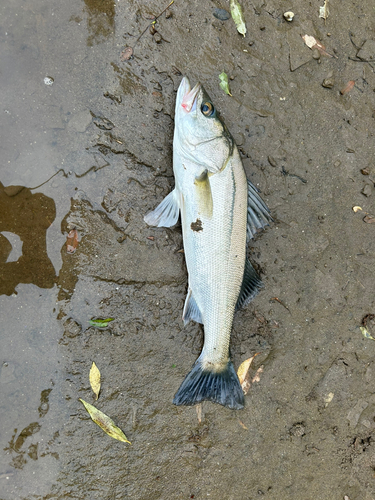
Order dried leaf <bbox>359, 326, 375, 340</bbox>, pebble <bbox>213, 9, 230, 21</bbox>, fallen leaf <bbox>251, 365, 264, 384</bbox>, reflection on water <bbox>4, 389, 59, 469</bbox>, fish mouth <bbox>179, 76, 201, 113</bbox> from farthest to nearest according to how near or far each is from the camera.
Result: dried leaf <bbox>359, 326, 375, 340</bbox> → fallen leaf <bbox>251, 365, 264, 384</bbox> → pebble <bbox>213, 9, 230, 21</bbox> → reflection on water <bbox>4, 389, 59, 469</bbox> → fish mouth <bbox>179, 76, 201, 113</bbox>

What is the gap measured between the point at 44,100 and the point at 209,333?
9.24 ft

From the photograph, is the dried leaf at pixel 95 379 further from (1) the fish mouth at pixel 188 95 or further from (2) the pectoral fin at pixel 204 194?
(1) the fish mouth at pixel 188 95

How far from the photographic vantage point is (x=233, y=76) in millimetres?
3271

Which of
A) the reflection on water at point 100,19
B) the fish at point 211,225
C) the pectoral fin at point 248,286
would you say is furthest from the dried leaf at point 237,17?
the pectoral fin at point 248,286

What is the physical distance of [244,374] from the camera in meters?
3.32

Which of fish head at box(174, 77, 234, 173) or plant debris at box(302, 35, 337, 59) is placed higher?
plant debris at box(302, 35, 337, 59)

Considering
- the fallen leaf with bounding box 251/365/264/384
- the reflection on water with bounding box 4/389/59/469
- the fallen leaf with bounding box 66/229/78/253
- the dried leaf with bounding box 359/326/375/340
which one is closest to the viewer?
the reflection on water with bounding box 4/389/59/469

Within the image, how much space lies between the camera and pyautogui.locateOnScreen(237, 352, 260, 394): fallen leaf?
10.8 feet

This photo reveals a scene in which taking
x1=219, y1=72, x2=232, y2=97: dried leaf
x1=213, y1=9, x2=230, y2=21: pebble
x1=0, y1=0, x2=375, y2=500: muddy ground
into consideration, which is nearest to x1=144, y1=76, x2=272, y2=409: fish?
x1=0, y1=0, x2=375, y2=500: muddy ground

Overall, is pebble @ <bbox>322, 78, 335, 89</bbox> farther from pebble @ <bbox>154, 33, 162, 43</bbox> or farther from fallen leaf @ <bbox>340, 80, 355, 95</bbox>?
pebble @ <bbox>154, 33, 162, 43</bbox>

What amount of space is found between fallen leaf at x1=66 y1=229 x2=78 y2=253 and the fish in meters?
0.73

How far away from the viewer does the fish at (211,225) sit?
9.45 feet

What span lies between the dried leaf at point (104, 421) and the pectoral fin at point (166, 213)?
6.36 feet

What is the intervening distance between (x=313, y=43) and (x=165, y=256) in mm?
2907
